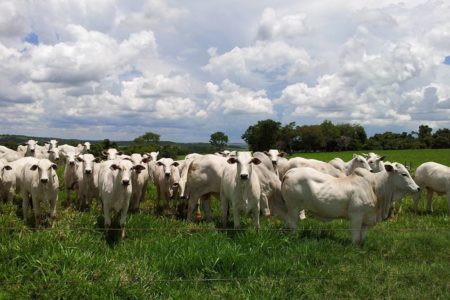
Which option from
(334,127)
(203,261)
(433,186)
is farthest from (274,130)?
(203,261)

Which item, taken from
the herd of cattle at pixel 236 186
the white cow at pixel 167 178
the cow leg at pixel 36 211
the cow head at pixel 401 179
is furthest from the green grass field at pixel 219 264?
the white cow at pixel 167 178

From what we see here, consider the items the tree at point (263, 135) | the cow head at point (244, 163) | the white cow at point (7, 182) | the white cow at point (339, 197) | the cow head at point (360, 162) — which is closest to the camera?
the white cow at point (339, 197)

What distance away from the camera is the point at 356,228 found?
10.3 metres

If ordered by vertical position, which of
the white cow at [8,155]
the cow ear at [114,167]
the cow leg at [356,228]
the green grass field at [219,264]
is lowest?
the green grass field at [219,264]

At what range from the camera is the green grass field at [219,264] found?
742 cm

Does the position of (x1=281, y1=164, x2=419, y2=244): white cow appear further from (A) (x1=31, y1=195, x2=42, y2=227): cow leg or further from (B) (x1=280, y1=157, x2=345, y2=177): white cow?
(A) (x1=31, y1=195, x2=42, y2=227): cow leg

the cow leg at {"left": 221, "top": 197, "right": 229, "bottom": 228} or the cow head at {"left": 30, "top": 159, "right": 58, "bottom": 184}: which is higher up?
the cow head at {"left": 30, "top": 159, "right": 58, "bottom": 184}

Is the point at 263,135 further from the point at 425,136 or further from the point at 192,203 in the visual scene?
the point at 192,203

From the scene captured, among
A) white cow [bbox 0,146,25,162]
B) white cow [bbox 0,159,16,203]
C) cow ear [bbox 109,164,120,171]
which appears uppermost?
cow ear [bbox 109,164,120,171]

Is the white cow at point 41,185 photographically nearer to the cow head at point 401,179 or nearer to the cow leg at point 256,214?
the cow leg at point 256,214

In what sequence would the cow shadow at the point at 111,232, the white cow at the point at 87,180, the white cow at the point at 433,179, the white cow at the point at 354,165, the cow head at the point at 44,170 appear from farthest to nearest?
1. the white cow at the point at 354,165
2. the white cow at the point at 433,179
3. the white cow at the point at 87,180
4. the cow head at the point at 44,170
5. the cow shadow at the point at 111,232

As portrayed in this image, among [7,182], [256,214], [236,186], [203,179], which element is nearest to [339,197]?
[256,214]

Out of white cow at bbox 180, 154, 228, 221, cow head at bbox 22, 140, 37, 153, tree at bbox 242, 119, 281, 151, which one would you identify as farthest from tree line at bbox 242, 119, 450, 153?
white cow at bbox 180, 154, 228, 221

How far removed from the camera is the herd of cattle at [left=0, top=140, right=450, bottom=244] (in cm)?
1065
